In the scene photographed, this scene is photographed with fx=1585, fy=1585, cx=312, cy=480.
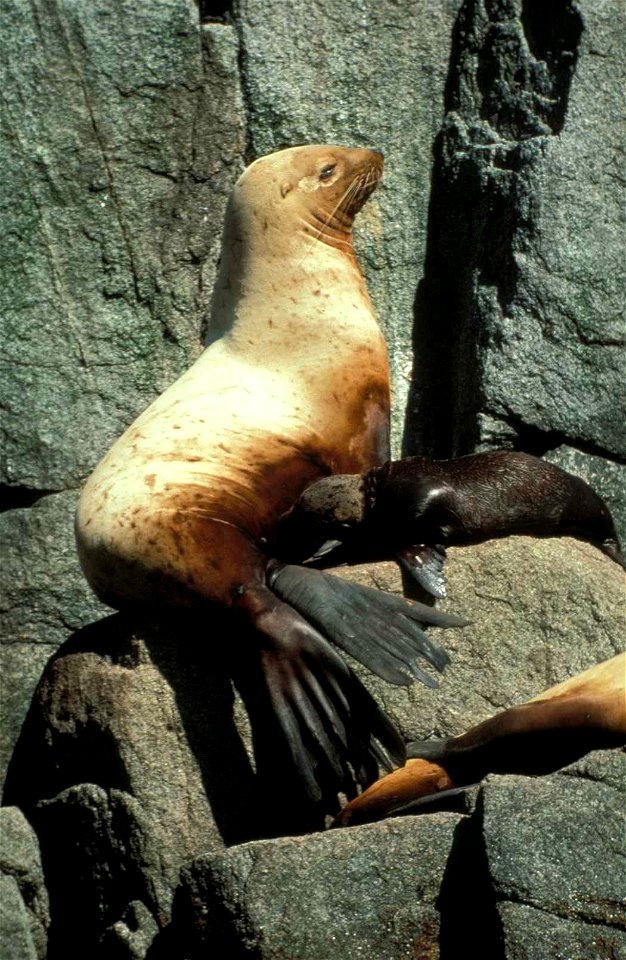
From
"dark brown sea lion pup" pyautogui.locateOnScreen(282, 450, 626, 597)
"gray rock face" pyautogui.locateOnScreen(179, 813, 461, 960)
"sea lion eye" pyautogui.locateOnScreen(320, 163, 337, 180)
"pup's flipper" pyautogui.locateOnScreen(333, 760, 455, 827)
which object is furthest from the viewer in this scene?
"sea lion eye" pyautogui.locateOnScreen(320, 163, 337, 180)

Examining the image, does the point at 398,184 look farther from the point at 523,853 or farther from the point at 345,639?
the point at 523,853

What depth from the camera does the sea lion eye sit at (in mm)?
5645

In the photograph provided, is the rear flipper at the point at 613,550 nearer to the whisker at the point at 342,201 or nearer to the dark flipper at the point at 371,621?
the dark flipper at the point at 371,621

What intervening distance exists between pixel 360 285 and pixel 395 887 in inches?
108

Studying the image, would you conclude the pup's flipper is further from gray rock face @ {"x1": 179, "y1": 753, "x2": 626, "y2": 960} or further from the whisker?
the whisker

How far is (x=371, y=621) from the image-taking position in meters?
4.14

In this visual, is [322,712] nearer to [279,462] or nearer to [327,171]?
[279,462]

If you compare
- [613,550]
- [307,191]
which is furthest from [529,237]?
[613,550]

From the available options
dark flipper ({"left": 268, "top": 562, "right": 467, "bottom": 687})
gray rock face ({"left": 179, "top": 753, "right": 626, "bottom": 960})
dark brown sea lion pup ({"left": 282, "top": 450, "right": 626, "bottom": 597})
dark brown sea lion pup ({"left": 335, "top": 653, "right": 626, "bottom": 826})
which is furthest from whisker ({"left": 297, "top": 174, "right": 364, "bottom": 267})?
gray rock face ({"left": 179, "top": 753, "right": 626, "bottom": 960})

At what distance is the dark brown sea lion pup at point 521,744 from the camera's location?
12.3 feet

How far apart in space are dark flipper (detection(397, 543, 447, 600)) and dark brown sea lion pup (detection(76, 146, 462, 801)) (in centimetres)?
19

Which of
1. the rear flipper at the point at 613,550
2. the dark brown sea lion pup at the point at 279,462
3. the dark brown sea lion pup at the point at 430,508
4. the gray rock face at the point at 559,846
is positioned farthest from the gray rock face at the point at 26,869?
the rear flipper at the point at 613,550

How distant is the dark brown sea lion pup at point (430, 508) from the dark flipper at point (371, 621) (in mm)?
265

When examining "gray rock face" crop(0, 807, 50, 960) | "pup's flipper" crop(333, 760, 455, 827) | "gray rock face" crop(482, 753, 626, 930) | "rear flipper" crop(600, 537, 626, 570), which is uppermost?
"gray rock face" crop(482, 753, 626, 930)
